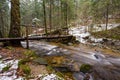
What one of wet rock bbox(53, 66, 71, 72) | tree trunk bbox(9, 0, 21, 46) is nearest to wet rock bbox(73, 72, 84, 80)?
wet rock bbox(53, 66, 71, 72)

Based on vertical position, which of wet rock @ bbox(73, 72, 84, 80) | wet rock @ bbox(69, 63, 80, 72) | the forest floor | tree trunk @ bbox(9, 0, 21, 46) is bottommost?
wet rock @ bbox(73, 72, 84, 80)

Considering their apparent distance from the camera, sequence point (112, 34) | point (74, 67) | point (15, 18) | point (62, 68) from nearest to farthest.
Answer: point (62, 68) < point (74, 67) < point (15, 18) < point (112, 34)

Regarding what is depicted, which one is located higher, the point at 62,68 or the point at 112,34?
the point at 112,34

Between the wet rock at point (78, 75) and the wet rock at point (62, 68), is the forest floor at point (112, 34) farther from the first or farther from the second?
the wet rock at point (78, 75)

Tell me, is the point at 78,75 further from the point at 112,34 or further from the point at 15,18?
the point at 112,34

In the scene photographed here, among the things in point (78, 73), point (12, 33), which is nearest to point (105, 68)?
point (78, 73)

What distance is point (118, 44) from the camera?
1522 cm

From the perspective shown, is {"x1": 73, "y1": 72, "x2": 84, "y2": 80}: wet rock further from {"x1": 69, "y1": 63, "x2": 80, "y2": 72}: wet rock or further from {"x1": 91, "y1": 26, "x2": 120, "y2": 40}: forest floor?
{"x1": 91, "y1": 26, "x2": 120, "y2": 40}: forest floor

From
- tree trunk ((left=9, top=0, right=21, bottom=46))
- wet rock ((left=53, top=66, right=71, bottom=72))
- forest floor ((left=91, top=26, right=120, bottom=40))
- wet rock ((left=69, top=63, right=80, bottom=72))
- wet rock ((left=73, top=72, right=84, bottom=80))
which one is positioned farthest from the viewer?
forest floor ((left=91, top=26, right=120, bottom=40))

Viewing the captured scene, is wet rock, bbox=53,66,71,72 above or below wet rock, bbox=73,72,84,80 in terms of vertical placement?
above

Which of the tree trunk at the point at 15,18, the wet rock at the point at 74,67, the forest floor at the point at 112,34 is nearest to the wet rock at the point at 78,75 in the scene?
the wet rock at the point at 74,67

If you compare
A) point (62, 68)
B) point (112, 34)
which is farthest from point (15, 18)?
point (112, 34)

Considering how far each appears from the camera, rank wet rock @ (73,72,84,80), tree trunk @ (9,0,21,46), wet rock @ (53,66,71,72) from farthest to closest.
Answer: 1. tree trunk @ (9,0,21,46)
2. wet rock @ (53,66,71,72)
3. wet rock @ (73,72,84,80)

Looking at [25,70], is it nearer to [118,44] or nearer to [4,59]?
[4,59]
